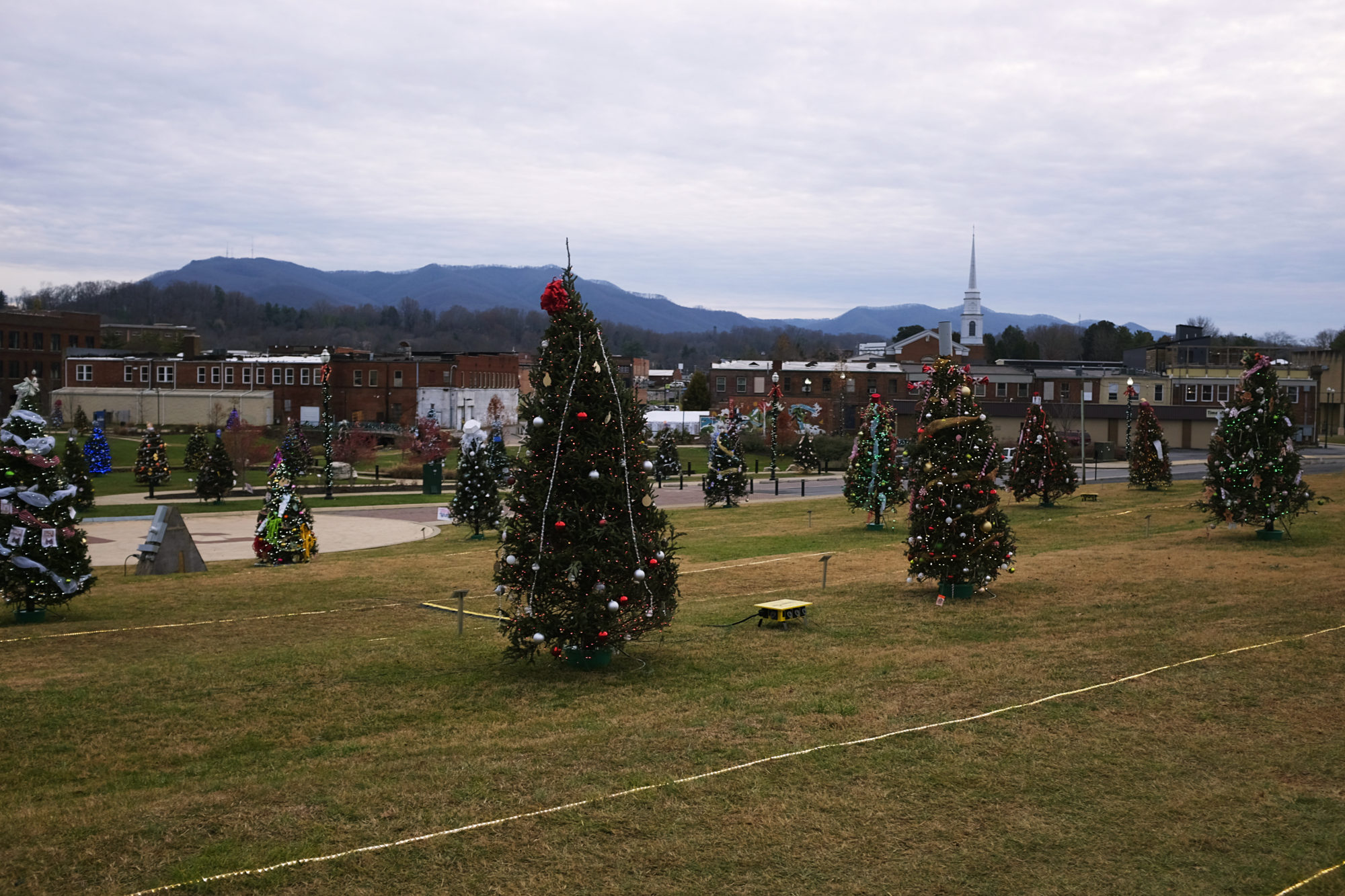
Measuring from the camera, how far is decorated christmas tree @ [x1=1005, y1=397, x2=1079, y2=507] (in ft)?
119

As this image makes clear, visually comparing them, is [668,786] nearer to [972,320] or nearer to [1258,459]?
[1258,459]

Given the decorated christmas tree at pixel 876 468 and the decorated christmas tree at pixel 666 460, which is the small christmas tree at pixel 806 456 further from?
the decorated christmas tree at pixel 876 468

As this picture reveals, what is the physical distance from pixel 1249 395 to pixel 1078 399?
5594cm

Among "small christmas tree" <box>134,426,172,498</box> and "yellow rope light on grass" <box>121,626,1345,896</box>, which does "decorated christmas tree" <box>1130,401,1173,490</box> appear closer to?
"yellow rope light on grass" <box>121,626,1345,896</box>

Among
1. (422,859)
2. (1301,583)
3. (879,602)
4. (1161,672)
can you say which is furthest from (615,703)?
(1301,583)

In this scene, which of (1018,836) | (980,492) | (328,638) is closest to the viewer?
(1018,836)

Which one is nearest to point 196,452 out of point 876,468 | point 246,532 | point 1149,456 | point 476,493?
point 246,532

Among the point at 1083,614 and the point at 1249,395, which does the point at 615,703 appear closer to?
the point at 1083,614

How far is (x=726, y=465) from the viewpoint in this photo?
136 feet

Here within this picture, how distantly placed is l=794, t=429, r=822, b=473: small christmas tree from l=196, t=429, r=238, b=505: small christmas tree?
3209 centimetres

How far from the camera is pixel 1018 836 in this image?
833 cm

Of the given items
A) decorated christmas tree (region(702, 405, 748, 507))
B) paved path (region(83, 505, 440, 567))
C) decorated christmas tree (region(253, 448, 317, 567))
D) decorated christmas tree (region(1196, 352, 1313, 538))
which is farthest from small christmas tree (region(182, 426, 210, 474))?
decorated christmas tree (region(1196, 352, 1313, 538))

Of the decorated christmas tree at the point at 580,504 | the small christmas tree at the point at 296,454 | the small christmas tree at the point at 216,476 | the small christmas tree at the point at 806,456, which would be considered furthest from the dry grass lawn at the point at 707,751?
the small christmas tree at the point at 806,456

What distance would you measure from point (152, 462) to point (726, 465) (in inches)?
1200
